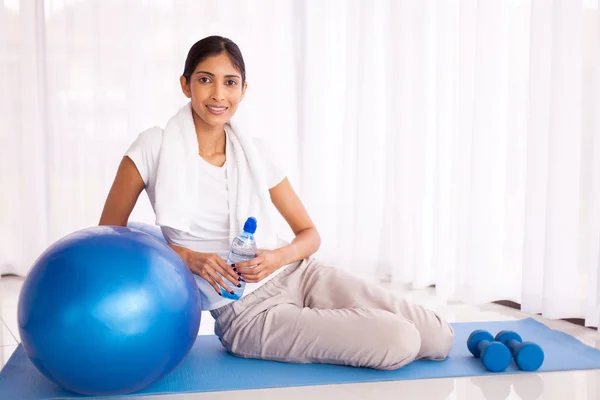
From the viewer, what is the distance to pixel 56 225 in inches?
159

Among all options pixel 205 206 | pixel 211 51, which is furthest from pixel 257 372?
pixel 211 51

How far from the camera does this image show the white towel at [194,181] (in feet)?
6.97

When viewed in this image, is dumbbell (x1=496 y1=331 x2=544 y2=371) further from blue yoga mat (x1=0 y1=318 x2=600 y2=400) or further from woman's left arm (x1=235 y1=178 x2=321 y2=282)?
woman's left arm (x1=235 y1=178 x2=321 y2=282)

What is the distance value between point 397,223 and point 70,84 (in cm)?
200

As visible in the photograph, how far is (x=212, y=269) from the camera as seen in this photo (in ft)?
6.68

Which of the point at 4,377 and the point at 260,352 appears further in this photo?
the point at 260,352

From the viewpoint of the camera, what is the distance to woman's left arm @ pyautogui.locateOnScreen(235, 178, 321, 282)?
2082 mm

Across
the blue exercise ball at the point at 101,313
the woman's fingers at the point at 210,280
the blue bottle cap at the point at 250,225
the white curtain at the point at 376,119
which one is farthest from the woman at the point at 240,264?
the white curtain at the point at 376,119

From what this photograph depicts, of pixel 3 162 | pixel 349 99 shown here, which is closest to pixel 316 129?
pixel 349 99

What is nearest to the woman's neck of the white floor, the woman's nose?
the woman's nose

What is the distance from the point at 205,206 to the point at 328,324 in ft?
1.74

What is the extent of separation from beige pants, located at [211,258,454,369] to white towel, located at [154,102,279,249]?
18 cm

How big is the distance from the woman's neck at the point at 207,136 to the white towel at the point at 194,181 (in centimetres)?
3

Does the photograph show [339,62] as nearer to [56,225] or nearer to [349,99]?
[349,99]
